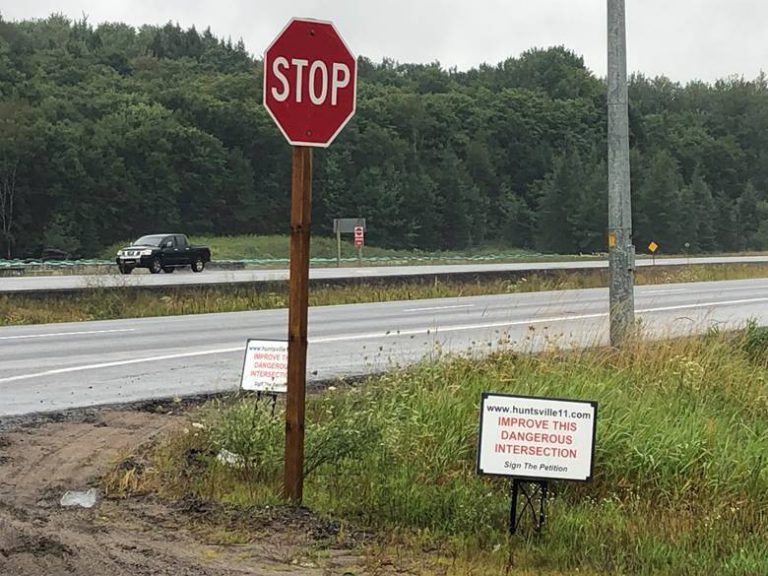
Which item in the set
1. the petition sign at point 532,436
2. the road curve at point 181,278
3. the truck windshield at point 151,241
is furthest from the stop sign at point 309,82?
the truck windshield at point 151,241

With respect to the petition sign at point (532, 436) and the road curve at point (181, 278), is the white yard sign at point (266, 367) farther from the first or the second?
the road curve at point (181, 278)

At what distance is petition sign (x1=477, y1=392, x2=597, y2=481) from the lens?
20.0ft

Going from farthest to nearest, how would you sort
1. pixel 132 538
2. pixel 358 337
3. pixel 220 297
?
pixel 220 297 < pixel 358 337 < pixel 132 538

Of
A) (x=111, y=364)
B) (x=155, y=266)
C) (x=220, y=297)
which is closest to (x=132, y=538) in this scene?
(x=111, y=364)

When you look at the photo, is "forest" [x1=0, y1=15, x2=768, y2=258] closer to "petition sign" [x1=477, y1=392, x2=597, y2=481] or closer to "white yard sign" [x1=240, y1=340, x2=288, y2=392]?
"white yard sign" [x1=240, y1=340, x2=288, y2=392]

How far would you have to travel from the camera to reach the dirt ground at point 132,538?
534 cm

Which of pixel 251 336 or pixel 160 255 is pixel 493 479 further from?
pixel 160 255

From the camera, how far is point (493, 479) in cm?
720

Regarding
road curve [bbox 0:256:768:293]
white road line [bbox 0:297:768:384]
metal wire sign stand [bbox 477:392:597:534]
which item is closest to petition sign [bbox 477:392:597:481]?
metal wire sign stand [bbox 477:392:597:534]

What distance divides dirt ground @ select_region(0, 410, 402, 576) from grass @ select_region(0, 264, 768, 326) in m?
15.2

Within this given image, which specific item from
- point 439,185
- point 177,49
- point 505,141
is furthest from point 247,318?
point 177,49

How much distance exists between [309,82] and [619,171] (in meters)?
6.90

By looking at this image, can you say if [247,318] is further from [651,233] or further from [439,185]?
[651,233]

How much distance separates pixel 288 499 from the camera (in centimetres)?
653
